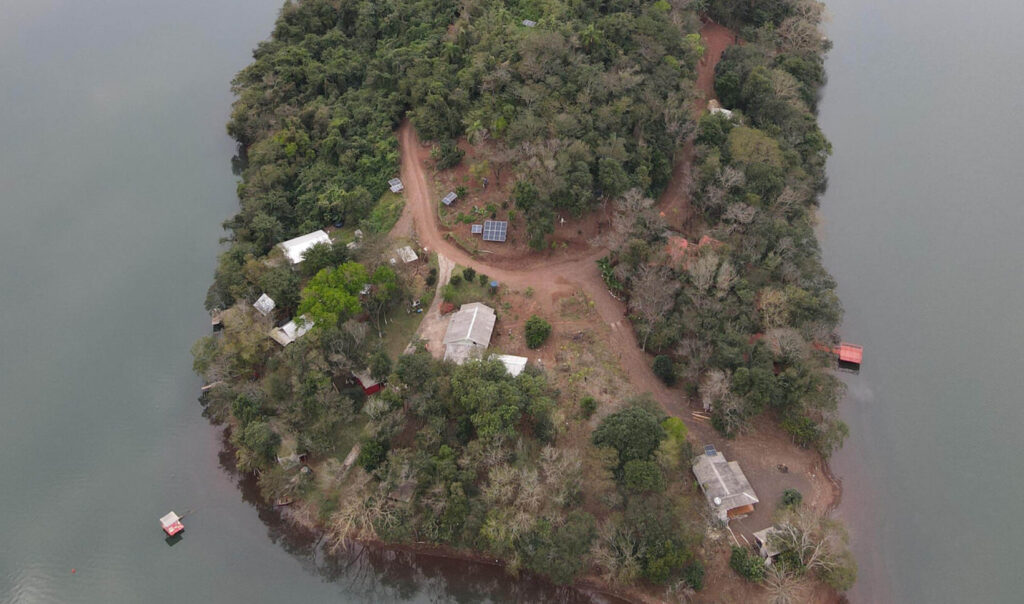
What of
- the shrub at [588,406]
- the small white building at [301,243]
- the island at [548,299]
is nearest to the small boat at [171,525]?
the island at [548,299]

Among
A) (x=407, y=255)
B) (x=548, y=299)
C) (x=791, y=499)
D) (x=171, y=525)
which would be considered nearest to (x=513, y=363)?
(x=548, y=299)

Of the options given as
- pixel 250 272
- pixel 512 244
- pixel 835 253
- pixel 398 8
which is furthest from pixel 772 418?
pixel 398 8

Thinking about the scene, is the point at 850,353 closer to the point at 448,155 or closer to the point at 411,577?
the point at 411,577

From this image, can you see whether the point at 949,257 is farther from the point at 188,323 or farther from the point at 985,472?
the point at 188,323

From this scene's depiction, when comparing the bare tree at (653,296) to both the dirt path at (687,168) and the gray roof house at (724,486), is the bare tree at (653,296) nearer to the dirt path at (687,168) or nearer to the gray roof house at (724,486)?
the dirt path at (687,168)

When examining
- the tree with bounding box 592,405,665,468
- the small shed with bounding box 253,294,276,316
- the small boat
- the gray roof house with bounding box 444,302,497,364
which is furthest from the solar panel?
the small boat

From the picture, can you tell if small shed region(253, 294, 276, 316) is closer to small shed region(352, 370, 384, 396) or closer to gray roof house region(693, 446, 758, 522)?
small shed region(352, 370, 384, 396)

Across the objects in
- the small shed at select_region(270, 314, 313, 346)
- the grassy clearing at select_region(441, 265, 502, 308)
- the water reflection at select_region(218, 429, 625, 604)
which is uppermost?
the grassy clearing at select_region(441, 265, 502, 308)
